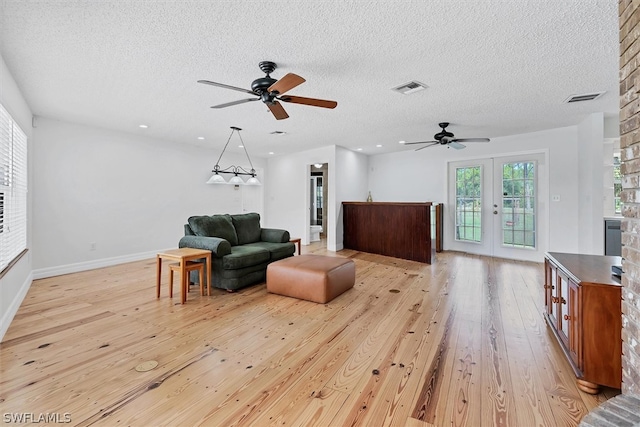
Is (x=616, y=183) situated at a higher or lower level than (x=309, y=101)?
lower

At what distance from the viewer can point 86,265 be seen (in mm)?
4586

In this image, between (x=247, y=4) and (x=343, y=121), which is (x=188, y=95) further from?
(x=343, y=121)

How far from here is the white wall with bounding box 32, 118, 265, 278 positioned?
420 centimetres

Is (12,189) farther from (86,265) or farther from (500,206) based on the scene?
(500,206)

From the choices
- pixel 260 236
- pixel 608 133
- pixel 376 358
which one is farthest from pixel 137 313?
pixel 608 133

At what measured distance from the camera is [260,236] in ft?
15.1

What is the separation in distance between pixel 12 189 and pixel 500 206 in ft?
24.3

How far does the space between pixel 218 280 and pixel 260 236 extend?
1238mm

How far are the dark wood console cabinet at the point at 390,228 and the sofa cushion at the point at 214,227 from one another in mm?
2983

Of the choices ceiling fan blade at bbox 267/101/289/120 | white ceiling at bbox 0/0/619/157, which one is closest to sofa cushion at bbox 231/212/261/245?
white ceiling at bbox 0/0/619/157

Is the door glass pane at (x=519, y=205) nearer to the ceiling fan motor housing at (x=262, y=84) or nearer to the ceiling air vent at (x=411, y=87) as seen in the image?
the ceiling air vent at (x=411, y=87)

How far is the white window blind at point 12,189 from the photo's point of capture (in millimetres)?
2653

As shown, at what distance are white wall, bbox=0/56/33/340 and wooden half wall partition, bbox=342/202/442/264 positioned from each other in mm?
5251

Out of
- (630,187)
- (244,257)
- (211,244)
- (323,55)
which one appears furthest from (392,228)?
(630,187)
